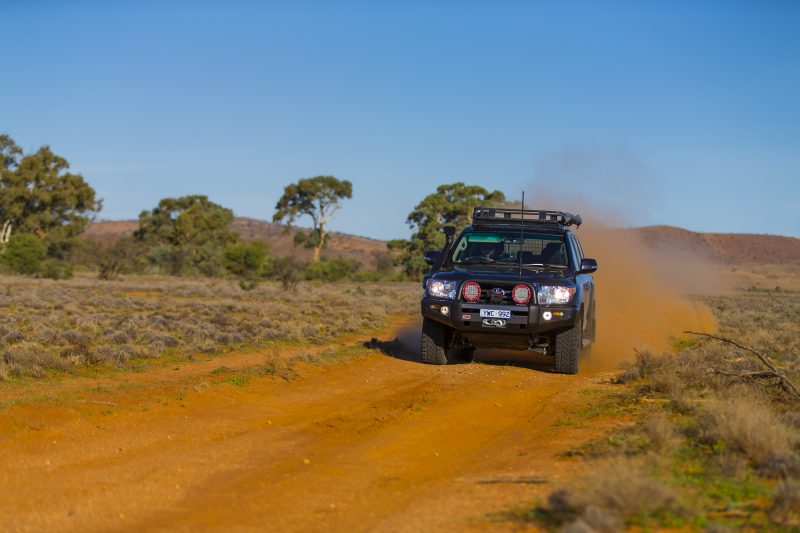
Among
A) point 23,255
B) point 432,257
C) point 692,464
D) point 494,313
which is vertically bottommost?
point 692,464

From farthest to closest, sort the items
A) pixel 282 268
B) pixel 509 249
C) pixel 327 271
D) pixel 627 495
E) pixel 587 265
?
pixel 327 271 → pixel 282 268 → pixel 509 249 → pixel 587 265 → pixel 627 495

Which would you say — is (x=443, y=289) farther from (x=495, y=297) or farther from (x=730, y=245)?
(x=730, y=245)

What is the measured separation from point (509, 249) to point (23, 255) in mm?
46400

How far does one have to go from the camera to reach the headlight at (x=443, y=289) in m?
12.7

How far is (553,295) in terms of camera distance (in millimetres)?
12383

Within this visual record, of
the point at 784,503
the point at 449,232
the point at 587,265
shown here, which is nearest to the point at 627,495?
the point at 784,503

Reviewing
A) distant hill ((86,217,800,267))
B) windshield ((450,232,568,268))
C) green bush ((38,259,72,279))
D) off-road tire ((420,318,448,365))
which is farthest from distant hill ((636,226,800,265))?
off-road tire ((420,318,448,365))

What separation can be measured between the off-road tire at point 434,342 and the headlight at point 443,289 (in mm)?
623

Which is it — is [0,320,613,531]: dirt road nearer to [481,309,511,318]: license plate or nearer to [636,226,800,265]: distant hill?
[481,309,511,318]: license plate

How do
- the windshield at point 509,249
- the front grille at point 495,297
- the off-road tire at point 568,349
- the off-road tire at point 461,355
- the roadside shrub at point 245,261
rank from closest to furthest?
the front grille at point 495,297
the off-road tire at point 568,349
the windshield at point 509,249
the off-road tire at point 461,355
the roadside shrub at point 245,261

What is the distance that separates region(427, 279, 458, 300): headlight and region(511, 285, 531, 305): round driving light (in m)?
0.88

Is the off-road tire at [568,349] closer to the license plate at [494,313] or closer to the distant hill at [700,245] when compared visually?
the license plate at [494,313]

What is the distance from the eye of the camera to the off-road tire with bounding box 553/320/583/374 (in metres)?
12.6

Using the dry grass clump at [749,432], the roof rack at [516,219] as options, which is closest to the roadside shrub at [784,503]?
the dry grass clump at [749,432]
